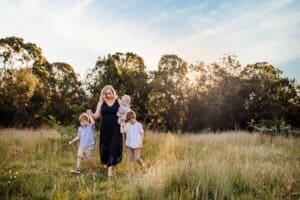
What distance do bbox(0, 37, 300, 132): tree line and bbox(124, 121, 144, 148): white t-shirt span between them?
16.1 metres

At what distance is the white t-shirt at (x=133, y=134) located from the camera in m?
6.41

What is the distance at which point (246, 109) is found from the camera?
995 inches

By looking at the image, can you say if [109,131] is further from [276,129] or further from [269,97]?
[269,97]

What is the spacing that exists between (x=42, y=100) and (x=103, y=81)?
19.0 ft

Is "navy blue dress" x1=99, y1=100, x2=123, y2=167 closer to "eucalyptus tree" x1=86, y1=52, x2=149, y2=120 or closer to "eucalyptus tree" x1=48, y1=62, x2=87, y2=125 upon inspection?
"eucalyptus tree" x1=86, y1=52, x2=149, y2=120

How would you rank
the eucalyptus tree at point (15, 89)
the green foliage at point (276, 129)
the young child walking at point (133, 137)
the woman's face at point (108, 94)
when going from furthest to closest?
1. the eucalyptus tree at point (15, 89)
2. the green foliage at point (276, 129)
3. the woman's face at point (108, 94)
4. the young child walking at point (133, 137)

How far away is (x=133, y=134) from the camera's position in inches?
254

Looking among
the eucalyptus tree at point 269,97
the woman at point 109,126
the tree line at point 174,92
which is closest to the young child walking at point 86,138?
the woman at point 109,126

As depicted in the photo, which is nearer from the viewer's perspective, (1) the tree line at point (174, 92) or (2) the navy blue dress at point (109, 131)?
(2) the navy blue dress at point (109, 131)

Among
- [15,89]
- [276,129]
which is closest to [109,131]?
[276,129]

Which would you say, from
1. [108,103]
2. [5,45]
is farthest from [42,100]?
[108,103]

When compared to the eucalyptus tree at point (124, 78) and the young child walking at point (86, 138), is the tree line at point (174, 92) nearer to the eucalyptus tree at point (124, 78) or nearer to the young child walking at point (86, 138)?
the eucalyptus tree at point (124, 78)

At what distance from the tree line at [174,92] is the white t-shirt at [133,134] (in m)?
16.1

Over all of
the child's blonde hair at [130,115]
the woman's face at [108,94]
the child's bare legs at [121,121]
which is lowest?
the child's bare legs at [121,121]
